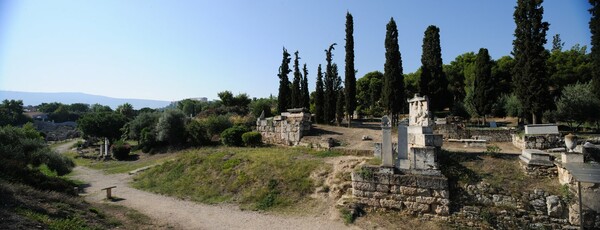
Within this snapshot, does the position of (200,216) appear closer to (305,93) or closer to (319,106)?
(319,106)

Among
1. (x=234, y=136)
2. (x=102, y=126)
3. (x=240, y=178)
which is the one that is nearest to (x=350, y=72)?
(x=234, y=136)

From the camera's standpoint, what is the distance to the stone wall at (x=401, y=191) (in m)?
9.41

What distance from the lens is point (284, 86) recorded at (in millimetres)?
34281

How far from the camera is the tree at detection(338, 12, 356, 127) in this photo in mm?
26391

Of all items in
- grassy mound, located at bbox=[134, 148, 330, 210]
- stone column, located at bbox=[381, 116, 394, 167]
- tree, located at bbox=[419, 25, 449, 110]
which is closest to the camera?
stone column, located at bbox=[381, 116, 394, 167]

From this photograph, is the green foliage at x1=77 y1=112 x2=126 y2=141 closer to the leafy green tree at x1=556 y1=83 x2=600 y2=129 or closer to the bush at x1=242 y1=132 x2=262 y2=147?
the bush at x1=242 y1=132 x2=262 y2=147

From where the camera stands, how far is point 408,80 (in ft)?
148

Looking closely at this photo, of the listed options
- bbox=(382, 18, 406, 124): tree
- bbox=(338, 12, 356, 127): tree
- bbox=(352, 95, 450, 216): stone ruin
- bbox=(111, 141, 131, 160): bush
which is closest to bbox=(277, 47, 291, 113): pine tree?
bbox=(338, 12, 356, 127): tree

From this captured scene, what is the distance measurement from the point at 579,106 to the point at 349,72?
54.6 feet

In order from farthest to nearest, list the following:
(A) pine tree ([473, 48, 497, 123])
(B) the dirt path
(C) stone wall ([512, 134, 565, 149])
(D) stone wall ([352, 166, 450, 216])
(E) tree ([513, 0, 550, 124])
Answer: (A) pine tree ([473, 48, 497, 123]), (E) tree ([513, 0, 550, 124]), (C) stone wall ([512, 134, 565, 149]), (B) the dirt path, (D) stone wall ([352, 166, 450, 216])

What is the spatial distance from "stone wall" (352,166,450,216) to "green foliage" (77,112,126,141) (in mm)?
34149

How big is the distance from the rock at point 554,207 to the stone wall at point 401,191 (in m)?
2.57

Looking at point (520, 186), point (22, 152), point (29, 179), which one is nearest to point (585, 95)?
point (520, 186)

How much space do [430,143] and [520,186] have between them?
2.78 meters
